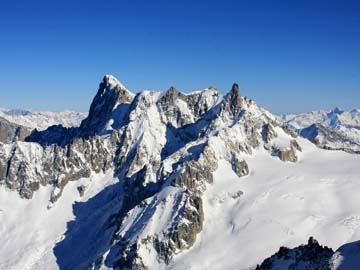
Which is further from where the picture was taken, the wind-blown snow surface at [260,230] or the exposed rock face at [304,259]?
the wind-blown snow surface at [260,230]

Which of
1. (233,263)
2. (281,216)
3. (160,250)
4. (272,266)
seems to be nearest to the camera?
(272,266)

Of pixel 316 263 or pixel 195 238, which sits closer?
pixel 316 263

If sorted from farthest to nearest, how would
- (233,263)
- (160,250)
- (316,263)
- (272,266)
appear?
(160,250)
(233,263)
(272,266)
(316,263)

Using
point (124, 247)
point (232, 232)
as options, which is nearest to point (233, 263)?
point (232, 232)

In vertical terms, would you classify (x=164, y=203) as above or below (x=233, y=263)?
above

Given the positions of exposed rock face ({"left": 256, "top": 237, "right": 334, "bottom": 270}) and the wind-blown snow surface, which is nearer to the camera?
exposed rock face ({"left": 256, "top": 237, "right": 334, "bottom": 270})

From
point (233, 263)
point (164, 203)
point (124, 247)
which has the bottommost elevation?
point (233, 263)

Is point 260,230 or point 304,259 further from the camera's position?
point 260,230

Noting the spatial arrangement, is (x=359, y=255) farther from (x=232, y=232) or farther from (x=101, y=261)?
(x=101, y=261)
